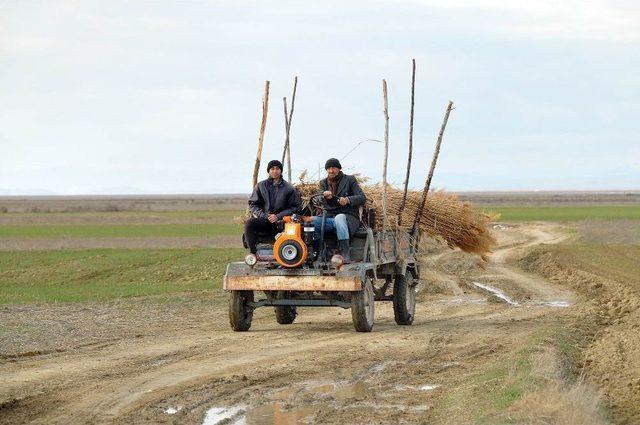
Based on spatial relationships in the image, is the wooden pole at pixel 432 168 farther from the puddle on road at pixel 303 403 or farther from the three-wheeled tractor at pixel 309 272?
the puddle on road at pixel 303 403

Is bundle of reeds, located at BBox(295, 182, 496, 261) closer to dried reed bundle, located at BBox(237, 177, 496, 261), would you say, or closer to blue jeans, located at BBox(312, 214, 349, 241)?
dried reed bundle, located at BBox(237, 177, 496, 261)

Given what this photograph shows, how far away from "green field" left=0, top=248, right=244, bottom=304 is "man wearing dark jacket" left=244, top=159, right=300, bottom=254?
7.92 m

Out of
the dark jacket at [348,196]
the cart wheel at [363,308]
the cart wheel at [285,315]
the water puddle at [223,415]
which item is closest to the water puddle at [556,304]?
the cart wheel at [285,315]

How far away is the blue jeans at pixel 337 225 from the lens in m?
17.2

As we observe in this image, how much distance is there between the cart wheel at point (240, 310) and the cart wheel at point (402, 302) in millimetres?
2474

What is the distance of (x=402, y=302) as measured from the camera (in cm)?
1881

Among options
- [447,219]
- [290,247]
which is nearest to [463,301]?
[447,219]

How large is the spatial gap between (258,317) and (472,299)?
Result: 5246 mm

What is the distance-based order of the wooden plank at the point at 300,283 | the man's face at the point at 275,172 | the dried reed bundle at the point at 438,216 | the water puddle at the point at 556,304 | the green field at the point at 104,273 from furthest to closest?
the green field at the point at 104,273, the water puddle at the point at 556,304, the dried reed bundle at the point at 438,216, the man's face at the point at 275,172, the wooden plank at the point at 300,283

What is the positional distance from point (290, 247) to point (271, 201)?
93 centimetres

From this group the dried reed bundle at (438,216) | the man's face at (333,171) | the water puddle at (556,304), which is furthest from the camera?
the water puddle at (556,304)

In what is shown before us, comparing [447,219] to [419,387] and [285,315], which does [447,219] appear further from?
→ [419,387]

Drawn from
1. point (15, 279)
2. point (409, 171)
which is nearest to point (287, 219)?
point (409, 171)

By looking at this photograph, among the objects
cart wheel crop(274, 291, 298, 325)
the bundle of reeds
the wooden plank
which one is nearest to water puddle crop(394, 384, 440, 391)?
the wooden plank
